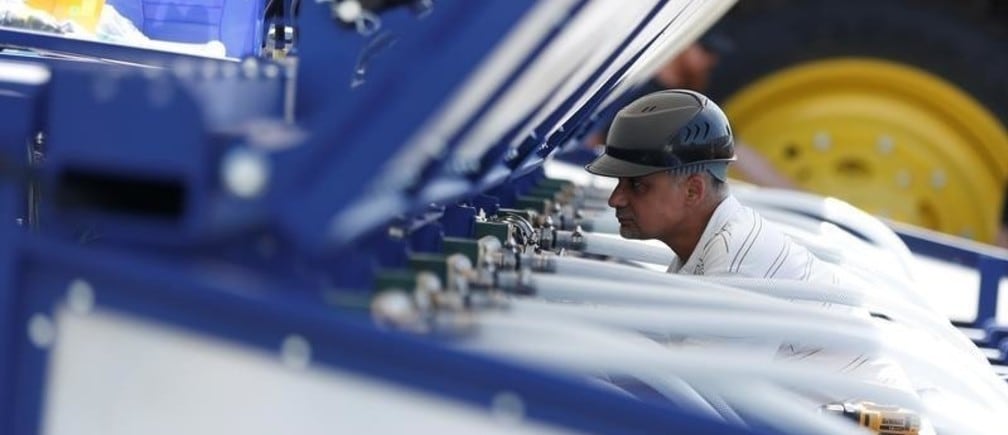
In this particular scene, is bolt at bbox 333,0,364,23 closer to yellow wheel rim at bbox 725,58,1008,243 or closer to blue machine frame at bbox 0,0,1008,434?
blue machine frame at bbox 0,0,1008,434

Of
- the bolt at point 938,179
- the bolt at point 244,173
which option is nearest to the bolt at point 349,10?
the bolt at point 244,173

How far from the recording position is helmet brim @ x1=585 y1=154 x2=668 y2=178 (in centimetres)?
296

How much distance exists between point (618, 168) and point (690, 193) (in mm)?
149

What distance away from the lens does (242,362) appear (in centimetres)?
169

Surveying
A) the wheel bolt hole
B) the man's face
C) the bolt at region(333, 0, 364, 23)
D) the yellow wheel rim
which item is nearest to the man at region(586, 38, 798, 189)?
the yellow wheel rim

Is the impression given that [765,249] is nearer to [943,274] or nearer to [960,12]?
[943,274]

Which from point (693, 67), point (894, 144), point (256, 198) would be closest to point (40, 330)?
point (256, 198)

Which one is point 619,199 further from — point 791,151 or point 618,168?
point 791,151

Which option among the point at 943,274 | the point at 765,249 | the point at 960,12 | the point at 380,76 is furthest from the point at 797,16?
the point at 380,76

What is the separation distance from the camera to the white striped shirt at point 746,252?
291cm

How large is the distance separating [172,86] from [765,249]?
153 cm

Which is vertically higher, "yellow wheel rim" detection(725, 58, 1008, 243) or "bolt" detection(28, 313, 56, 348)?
"yellow wheel rim" detection(725, 58, 1008, 243)

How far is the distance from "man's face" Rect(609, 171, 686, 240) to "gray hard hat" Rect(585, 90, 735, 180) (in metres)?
0.04

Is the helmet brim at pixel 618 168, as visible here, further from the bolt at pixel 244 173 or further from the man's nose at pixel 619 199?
the bolt at pixel 244 173
